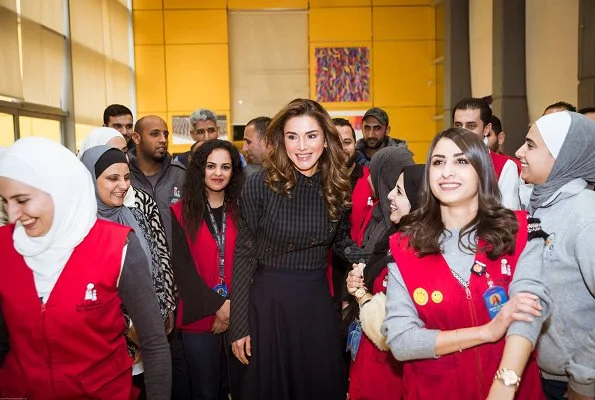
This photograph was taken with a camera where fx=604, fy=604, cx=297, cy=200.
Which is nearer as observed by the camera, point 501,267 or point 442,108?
point 501,267

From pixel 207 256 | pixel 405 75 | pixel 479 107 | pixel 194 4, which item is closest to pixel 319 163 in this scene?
pixel 207 256

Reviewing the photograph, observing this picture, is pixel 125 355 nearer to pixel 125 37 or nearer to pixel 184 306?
pixel 184 306

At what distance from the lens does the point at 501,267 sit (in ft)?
5.78

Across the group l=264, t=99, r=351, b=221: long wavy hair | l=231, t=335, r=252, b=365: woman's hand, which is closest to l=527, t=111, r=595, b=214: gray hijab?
l=264, t=99, r=351, b=221: long wavy hair

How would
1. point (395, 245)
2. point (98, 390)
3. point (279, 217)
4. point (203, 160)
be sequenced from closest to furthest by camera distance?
point (98, 390), point (395, 245), point (279, 217), point (203, 160)

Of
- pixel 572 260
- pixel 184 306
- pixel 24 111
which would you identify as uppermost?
pixel 24 111

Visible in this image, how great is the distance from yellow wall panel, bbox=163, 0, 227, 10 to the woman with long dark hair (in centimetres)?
887

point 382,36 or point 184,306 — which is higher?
point 382,36

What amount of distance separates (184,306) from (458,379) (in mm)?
1683

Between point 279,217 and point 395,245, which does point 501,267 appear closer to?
point 395,245

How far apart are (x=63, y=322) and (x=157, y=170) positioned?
242cm

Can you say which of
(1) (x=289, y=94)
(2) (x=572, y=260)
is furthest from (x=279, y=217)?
(1) (x=289, y=94)

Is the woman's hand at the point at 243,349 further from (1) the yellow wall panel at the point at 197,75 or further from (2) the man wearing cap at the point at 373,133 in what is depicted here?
(1) the yellow wall panel at the point at 197,75

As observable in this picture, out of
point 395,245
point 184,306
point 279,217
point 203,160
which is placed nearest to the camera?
point 395,245
